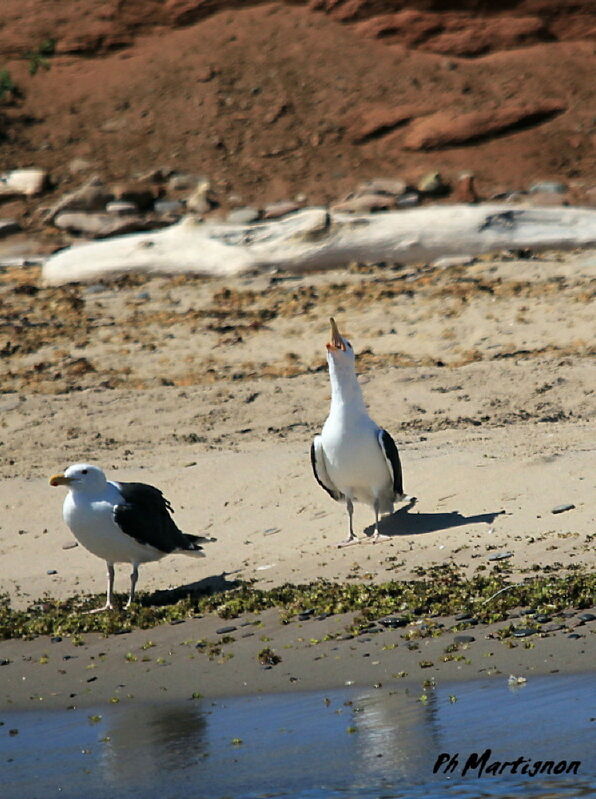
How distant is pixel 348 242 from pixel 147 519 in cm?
1011

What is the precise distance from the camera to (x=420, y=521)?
9461 mm

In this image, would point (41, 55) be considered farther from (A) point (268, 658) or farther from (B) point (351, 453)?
(A) point (268, 658)

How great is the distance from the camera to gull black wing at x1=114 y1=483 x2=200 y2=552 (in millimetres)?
8219

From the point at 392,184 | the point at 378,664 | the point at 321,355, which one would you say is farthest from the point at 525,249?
the point at 378,664

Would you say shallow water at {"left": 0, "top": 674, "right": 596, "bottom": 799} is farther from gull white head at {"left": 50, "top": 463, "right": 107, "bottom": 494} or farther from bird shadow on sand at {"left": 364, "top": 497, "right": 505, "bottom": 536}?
bird shadow on sand at {"left": 364, "top": 497, "right": 505, "bottom": 536}

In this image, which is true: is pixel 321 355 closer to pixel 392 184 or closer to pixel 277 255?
pixel 277 255

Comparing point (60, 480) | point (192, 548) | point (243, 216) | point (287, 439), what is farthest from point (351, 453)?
point (243, 216)

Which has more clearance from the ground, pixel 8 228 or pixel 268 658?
pixel 268 658

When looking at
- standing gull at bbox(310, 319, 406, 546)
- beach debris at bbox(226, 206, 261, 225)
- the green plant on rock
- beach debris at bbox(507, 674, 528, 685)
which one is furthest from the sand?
the green plant on rock

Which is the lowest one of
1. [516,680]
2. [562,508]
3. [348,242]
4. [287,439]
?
[348,242]

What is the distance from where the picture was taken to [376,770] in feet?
18.2

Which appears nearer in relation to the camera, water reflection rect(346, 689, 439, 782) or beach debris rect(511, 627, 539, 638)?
water reflection rect(346, 689, 439, 782)

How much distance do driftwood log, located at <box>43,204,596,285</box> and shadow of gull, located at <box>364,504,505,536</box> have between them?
8410 mm

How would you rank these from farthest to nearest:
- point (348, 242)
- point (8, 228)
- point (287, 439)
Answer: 1. point (8, 228)
2. point (348, 242)
3. point (287, 439)
